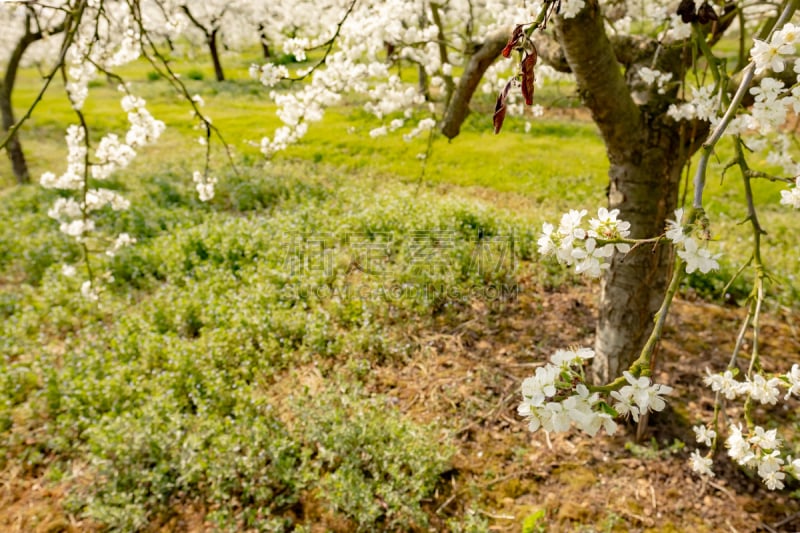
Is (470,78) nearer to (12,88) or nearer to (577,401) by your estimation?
(577,401)

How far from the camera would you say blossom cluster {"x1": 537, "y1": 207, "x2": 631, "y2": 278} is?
1.12 m

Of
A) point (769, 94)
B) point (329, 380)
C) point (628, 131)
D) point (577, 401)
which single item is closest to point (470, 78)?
point (628, 131)

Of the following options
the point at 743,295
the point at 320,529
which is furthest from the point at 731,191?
the point at 320,529

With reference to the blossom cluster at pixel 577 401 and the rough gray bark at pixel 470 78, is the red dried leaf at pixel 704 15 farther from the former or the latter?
the blossom cluster at pixel 577 401

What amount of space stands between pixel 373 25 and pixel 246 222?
2.88 metres

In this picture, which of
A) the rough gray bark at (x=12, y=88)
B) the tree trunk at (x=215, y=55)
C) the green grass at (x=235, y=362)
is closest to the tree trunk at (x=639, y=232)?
the green grass at (x=235, y=362)

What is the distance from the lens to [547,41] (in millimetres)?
3033

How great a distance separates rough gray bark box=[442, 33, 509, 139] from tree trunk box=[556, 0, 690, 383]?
0.80 metres

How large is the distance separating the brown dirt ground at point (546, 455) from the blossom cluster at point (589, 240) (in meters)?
2.02

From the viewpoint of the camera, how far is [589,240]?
1.11m

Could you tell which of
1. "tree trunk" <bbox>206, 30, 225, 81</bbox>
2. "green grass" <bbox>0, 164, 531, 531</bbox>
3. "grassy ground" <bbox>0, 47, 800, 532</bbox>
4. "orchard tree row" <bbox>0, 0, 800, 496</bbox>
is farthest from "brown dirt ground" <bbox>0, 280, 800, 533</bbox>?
"tree trunk" <bbox>206, 30, 225, 81</bbox>

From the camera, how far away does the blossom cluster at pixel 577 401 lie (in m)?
1.00

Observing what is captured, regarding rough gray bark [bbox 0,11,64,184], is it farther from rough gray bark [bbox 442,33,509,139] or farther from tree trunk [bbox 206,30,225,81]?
tree trunk [bbox 206,30,225,81]

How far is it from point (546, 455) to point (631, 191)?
1.66 metres
